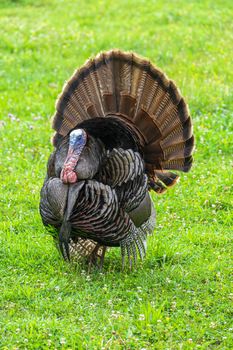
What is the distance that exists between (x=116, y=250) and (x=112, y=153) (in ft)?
3.83

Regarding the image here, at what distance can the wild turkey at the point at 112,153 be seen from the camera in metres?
5.91

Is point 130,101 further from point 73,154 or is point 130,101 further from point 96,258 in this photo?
point 96,258

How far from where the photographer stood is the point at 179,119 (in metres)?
6.75

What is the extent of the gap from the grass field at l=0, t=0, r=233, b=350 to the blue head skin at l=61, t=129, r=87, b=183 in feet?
2.89

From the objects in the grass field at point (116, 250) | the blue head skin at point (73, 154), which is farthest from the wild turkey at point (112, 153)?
the grass field at point (116, 250)

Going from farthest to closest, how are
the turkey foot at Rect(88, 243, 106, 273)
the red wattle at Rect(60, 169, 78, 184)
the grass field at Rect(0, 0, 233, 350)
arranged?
the turkey foot at Rect(88, 243, 106, 273) < the red wattle at Rect(60, 169, 78, 184) < the grass field at Rect(0, 0, 233, 350)

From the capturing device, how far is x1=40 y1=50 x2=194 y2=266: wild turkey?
5910 mm

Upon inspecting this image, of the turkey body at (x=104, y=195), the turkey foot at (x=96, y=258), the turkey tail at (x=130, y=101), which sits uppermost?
the turkey tail at (x=130, y=101)

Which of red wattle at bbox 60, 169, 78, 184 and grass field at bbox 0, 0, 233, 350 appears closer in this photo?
grass field at bbox 0, 0, 233, 350

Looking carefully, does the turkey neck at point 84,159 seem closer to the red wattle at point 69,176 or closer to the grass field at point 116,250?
the red wattle at point 69,176

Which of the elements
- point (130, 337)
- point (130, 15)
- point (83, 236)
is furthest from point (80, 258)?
point (130, 15)

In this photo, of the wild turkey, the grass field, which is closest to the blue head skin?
the wild turkey

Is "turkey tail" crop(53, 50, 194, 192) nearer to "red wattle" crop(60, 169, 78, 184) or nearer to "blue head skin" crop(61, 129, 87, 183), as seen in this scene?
"blue head skin" crop(61, 129, 87, 183)

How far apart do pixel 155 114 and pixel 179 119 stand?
8.4 inches
